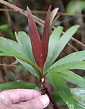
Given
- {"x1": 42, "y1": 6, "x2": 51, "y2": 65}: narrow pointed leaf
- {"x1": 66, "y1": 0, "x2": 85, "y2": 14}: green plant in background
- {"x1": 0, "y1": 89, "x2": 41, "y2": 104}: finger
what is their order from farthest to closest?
{"x1": 66, "y1": 0, "x2": 85, "y2": 14}: green plant in background → {"x1": 0, "y1": 89, "x2": 41, "y2": 104}: finger → {"x1": 42, "y1": 6, "x2": 51, "y2": 65}: narrow pointed leaf

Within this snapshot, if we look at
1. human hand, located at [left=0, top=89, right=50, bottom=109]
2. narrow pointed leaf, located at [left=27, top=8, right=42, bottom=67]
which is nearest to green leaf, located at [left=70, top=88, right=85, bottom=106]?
human hand, located at [left=0, top=89, right=50, bottom=109]

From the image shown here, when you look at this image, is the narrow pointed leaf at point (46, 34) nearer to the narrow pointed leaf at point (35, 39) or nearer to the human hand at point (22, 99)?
the narrow pointed leaf at point (35, 39)

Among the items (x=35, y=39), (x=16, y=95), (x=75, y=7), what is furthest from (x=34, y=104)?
(x=75, y=7)

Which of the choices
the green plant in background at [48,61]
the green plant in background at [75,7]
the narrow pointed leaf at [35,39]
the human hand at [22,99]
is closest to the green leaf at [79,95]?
the green plant in background at [48,61]

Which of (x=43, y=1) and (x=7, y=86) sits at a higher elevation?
(x=43, y=1)

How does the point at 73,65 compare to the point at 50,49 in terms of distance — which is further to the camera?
the point at 50,49

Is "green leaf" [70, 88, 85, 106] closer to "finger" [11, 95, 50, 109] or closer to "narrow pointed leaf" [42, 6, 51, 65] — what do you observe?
"finger" [11, 95, 50, 109]

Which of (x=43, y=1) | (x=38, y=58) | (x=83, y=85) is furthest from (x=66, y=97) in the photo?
(x=43, y=1)

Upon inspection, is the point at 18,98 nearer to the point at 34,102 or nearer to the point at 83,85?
the point at 34,102
